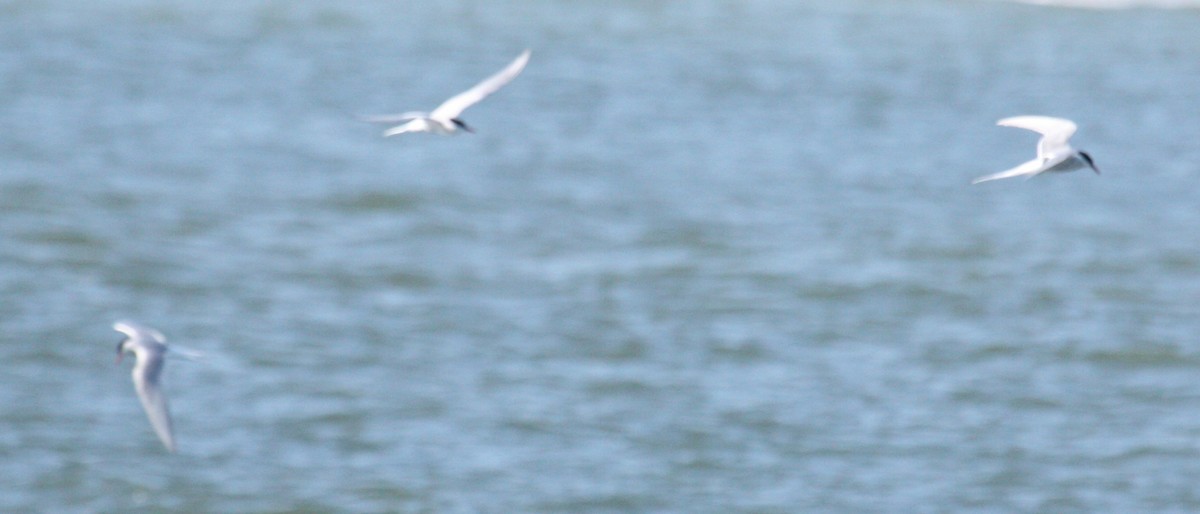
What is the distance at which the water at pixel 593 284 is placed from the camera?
1622 cm

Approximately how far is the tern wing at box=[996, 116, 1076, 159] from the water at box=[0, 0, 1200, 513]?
21.4 ft

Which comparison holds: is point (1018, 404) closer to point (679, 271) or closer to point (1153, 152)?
point (679, 271)

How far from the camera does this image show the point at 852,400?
18.1 meters

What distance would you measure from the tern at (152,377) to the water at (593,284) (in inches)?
222

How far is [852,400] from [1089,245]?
8.37 m

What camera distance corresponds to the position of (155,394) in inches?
351

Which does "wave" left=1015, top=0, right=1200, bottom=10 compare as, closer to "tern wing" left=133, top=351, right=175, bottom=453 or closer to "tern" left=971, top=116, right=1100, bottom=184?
"tern" left=971, top=116, right=1100, bottom=184

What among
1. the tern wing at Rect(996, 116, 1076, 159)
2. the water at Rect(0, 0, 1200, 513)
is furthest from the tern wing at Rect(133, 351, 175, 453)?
the water at Rect(0, 0, 1200, 513)

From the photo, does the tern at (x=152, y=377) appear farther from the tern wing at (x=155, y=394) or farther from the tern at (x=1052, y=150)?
the tern at (x=1052, y=150)

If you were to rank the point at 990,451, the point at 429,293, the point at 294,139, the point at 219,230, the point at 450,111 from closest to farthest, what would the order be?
the point at 450,111 → the point at 990,451 → the point at 429,293 → the point at 219,230 → the point at 294,139

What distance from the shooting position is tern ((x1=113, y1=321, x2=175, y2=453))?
8.41 meters

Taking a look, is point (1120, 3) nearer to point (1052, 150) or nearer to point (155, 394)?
point (1052, 150)

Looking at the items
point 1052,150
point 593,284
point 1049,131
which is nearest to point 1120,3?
point 593,284

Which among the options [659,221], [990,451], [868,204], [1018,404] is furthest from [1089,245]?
[990,451]
